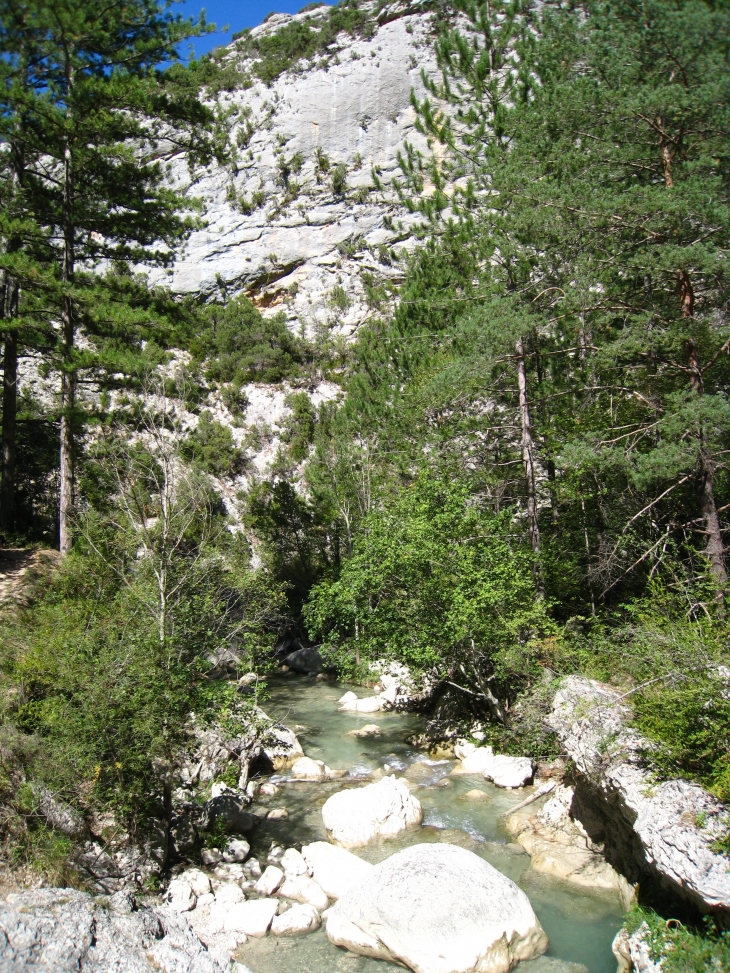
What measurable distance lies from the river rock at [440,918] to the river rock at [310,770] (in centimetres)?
384

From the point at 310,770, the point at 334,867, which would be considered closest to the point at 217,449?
the point at 310,770

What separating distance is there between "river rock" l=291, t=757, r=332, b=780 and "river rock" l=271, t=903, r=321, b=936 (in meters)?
3.76

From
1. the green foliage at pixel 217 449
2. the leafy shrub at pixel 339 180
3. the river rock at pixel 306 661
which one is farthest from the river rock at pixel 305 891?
the leafy shrub at pixel 339 180

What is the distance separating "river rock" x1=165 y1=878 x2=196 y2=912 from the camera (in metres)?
6.66

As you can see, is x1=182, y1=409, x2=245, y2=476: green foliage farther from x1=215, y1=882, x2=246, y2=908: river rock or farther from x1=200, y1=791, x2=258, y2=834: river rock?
x1=215, y1=882, x2=246, y2=908: river rock

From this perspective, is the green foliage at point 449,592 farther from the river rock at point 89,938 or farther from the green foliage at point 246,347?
the green foliage at point 246,347

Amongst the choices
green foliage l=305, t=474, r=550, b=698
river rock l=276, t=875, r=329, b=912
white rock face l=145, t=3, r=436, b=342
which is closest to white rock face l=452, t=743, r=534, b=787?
green foliage l=305, t=474, r=550, b=698

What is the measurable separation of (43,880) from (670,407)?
9254 millimetres

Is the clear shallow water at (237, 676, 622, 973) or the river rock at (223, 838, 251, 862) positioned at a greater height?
the river rock at (223, 838, 251, 862)

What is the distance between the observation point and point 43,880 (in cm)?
586

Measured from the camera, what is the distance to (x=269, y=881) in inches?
287

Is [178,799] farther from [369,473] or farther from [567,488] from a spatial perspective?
[369,473]

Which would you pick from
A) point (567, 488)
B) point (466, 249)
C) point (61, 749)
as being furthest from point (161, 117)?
point (61, 749)

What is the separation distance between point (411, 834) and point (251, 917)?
2.53 metres
